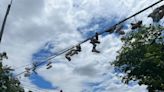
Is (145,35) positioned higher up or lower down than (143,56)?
higher up

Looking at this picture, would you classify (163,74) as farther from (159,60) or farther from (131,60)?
(131,60)

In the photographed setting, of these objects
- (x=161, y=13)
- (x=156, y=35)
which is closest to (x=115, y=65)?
(x=156, y=35)

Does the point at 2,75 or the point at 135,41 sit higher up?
the point at 135,41

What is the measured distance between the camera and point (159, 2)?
9.32 m

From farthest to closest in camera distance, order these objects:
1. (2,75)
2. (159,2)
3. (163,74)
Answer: (163,74) → (2,75) → (159,2)

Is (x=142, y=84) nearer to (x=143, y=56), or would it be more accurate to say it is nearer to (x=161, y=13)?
(x=143, y=56)

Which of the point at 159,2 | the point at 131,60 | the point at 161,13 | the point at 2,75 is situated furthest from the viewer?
the point at 131,60

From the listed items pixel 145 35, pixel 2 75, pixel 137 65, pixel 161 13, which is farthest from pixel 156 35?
pixel 161 13

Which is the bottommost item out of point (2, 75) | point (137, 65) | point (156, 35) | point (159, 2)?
point (159, 2)

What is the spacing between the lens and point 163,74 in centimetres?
4603

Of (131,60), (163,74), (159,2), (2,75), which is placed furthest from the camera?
(131,60)

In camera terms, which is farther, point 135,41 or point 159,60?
point 135,41

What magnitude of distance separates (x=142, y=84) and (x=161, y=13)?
39121 mm

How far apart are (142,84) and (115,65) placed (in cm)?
552
